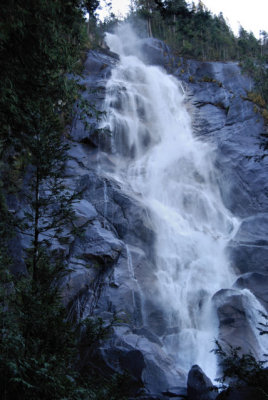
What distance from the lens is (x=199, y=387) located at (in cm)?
787

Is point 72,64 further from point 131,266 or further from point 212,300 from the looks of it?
point 212,300

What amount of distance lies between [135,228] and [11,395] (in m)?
11.5

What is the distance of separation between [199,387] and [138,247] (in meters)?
7.43

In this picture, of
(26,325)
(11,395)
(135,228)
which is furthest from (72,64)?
(135,228)

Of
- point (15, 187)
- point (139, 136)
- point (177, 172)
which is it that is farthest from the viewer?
point (139, 136)

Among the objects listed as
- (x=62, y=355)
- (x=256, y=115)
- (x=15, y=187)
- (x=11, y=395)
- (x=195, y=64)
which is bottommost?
(x=62, y=355)

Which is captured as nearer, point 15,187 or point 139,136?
point 15,187

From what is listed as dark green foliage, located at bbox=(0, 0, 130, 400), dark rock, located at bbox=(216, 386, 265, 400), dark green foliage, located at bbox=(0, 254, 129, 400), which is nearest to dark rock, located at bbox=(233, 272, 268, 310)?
dark rock, located at bbox=(216, 386, 265, 400)

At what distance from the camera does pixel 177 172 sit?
21.3 meters

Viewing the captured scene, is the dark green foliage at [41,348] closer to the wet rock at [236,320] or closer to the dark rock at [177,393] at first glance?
the dark rock at [177,393]

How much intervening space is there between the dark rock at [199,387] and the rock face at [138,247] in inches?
0.9

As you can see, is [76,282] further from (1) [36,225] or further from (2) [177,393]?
(1) [36,225]

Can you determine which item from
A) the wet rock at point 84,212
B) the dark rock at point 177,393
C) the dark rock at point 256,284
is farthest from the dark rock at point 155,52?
the dark rock at point 177,393

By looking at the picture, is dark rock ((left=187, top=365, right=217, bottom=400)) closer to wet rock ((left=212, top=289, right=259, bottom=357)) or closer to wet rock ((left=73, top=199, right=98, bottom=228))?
wet rock ((left=212, top=289, right=259, bottom=357))
